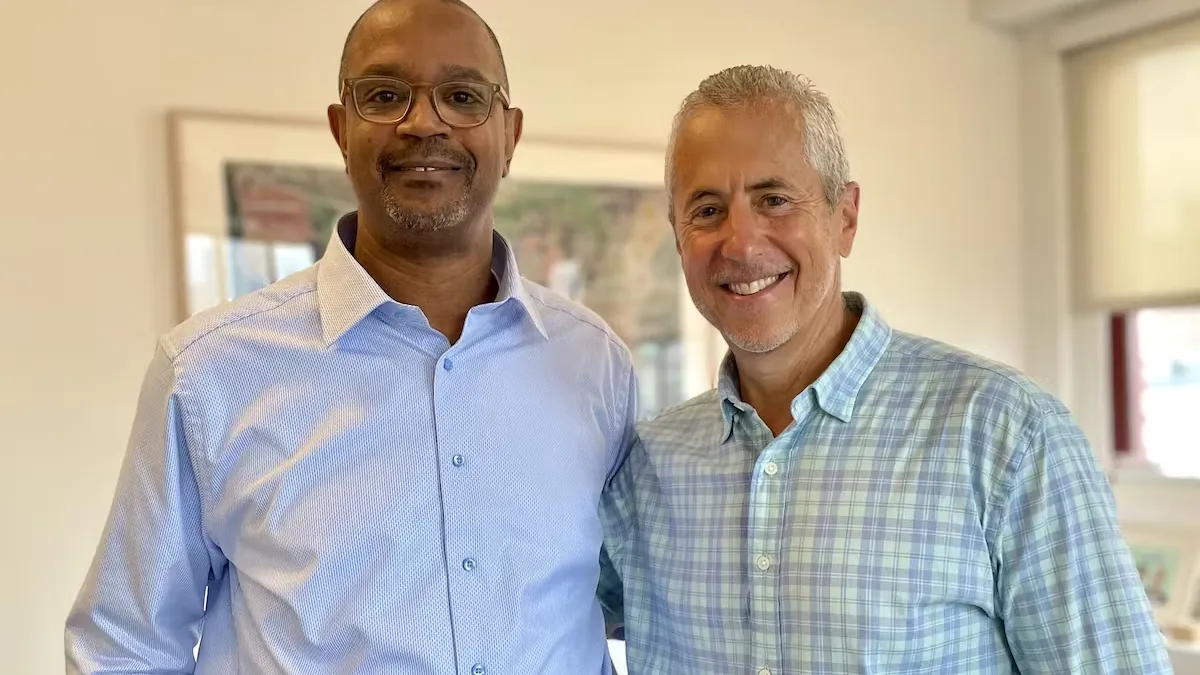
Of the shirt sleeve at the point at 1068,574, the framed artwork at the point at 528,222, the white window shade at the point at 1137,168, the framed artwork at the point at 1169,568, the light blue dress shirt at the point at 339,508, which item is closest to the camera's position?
the shirt sleeve at the point at 1068,574

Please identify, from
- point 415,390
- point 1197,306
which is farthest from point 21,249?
point 1197,306

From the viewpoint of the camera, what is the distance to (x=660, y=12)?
283 centimetres

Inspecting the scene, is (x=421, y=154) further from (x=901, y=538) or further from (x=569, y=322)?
(x=901, y=538)

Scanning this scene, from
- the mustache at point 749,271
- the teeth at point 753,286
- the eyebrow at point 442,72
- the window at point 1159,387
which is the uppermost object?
the eyebrow at point 442,72

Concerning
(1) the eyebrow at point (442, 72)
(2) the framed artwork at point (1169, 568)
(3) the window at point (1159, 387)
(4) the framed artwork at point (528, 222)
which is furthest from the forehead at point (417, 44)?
(3) the window at point (1159, 387)

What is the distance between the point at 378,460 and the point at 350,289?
0.73 ft

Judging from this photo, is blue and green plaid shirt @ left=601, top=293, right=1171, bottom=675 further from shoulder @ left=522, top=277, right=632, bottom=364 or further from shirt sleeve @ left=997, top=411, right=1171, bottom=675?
shoulder @ left=522, top=277, right=632, bottom=364

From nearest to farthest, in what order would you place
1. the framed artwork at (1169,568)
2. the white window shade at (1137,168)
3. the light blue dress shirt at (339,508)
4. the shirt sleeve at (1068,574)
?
1. the shirt sleeve at (1068,574)
2. the light blue dress shirt at (339,508)
3. the framed artwork at (1169,568)
4. the white window shade at (1137,168)

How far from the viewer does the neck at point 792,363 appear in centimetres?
137

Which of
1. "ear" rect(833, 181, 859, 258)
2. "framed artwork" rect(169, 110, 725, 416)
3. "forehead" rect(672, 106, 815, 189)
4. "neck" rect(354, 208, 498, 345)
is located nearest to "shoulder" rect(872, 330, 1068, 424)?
"ear" rect(833, 181, 859, 258)

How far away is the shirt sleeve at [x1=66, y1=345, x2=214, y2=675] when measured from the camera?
1351mm

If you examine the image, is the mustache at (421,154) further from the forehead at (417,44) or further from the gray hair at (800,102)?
the gray hair at (800,102)

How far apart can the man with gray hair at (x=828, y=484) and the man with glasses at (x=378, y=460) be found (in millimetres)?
183

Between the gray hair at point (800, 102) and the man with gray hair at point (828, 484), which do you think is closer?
the man with gray hair at point (828, 484)
